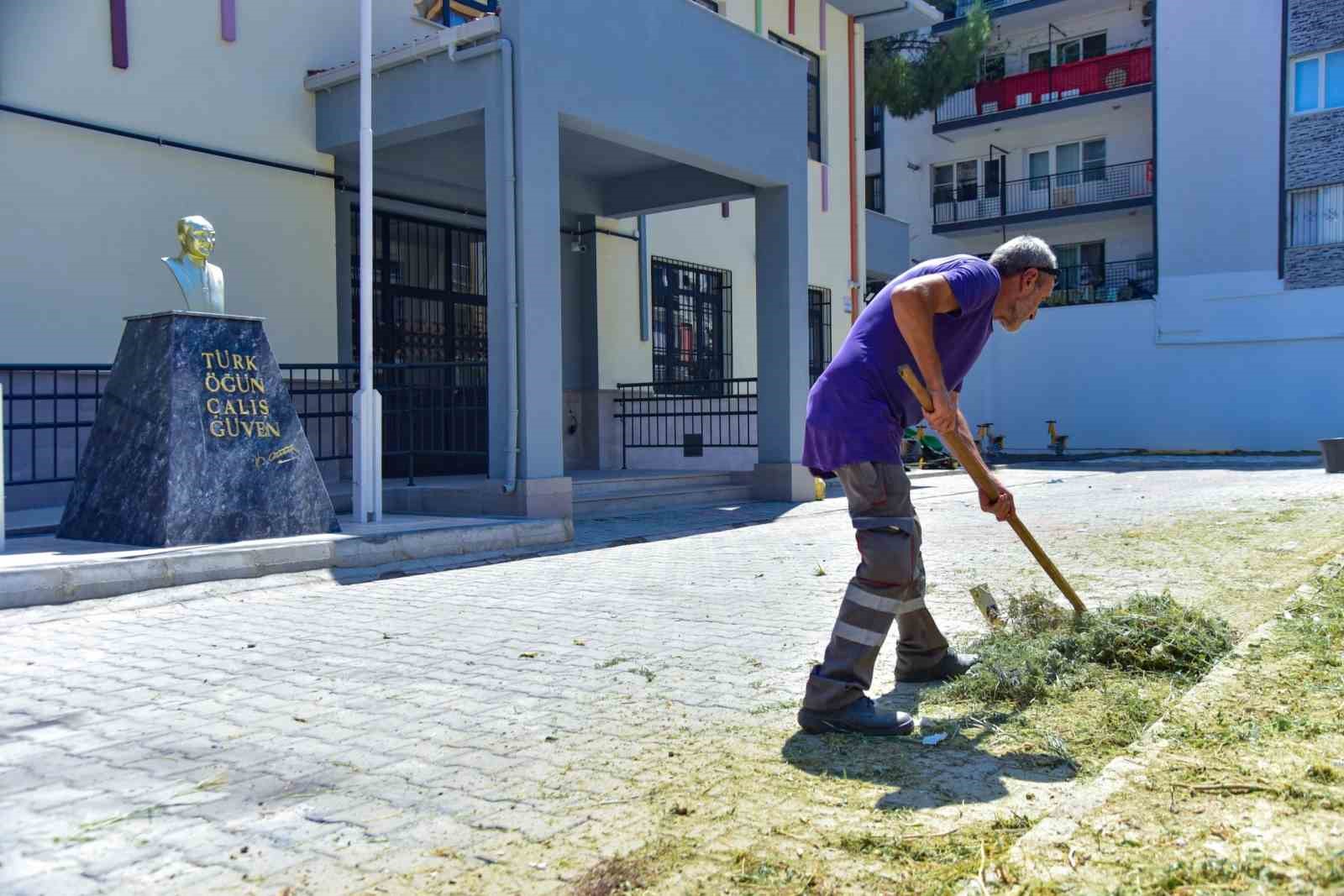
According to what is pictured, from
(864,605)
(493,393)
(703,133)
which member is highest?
(703,133)

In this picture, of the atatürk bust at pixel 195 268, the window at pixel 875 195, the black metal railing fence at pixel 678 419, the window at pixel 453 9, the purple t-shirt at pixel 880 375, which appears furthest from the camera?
the window at pixel 875 195

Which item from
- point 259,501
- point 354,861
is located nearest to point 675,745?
point 354,861

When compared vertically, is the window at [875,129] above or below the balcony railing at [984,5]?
below

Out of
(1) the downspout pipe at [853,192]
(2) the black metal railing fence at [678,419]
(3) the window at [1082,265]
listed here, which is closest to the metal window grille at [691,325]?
(2) the black metal railing fence at [678,419]

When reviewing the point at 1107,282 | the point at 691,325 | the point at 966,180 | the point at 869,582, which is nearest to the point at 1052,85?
the point at 966,180

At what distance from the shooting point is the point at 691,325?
1686 cm

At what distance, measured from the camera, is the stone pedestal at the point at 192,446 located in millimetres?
7176

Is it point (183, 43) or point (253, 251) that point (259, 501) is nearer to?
point (253, 251)

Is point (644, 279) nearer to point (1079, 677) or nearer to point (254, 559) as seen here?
point (254, 559)

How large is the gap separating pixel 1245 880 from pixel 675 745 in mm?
1727

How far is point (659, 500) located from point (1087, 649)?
26.9 feet

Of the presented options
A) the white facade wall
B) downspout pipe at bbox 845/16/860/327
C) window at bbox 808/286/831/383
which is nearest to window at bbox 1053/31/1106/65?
downspout pipe at bbox 845/16/860/327

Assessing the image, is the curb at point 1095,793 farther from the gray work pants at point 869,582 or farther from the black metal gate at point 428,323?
the black metal gate at point 428,323

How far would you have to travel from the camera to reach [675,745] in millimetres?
3480
